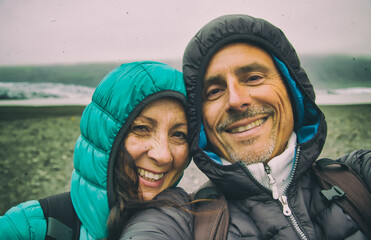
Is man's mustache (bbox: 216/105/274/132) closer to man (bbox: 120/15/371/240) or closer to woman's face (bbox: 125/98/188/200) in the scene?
man (bbox: 120/15/371/240)

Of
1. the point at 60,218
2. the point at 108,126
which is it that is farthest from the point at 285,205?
the point at 60,218

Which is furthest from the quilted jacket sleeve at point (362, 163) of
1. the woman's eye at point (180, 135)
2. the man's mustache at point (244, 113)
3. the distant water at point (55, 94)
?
the distant water at point (55, 94)

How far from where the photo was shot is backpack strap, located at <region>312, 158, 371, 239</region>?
1122mm

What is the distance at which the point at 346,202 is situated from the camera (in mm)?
1164

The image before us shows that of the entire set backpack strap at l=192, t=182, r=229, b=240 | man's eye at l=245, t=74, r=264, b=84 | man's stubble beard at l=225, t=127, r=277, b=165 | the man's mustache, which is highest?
man's eye at l=245, t=74, r=264, b=84

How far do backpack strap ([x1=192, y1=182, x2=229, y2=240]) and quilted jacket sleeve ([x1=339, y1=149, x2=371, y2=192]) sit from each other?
33.0 inches

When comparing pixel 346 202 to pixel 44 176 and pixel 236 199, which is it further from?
pixel 44 176

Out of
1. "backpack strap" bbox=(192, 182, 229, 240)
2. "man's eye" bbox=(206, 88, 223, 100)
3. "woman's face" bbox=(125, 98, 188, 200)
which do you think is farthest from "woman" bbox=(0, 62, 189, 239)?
"backpack strap" bbox=(192, 182, 229, 240)

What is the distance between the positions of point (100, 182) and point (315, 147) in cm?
141

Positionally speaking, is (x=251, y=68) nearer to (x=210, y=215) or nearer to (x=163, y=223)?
(x=210, y=215)

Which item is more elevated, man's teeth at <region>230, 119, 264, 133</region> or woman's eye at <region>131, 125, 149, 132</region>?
man's teeth at <region>230, 119, 264, 133</region>

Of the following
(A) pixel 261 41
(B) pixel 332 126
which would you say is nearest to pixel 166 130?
(A) pixel 261 41

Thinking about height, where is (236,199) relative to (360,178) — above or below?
below

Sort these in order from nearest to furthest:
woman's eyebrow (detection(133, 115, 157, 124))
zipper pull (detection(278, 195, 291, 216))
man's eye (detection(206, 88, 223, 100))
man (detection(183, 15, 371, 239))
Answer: zipper pull (detection(278, 195, 291, 216)), man (detection(183, 15, 371, 239)), woman's eyebrow (detection(133, 115, 157, 124)), man's eye (detection(206, 88, 223, 100))
